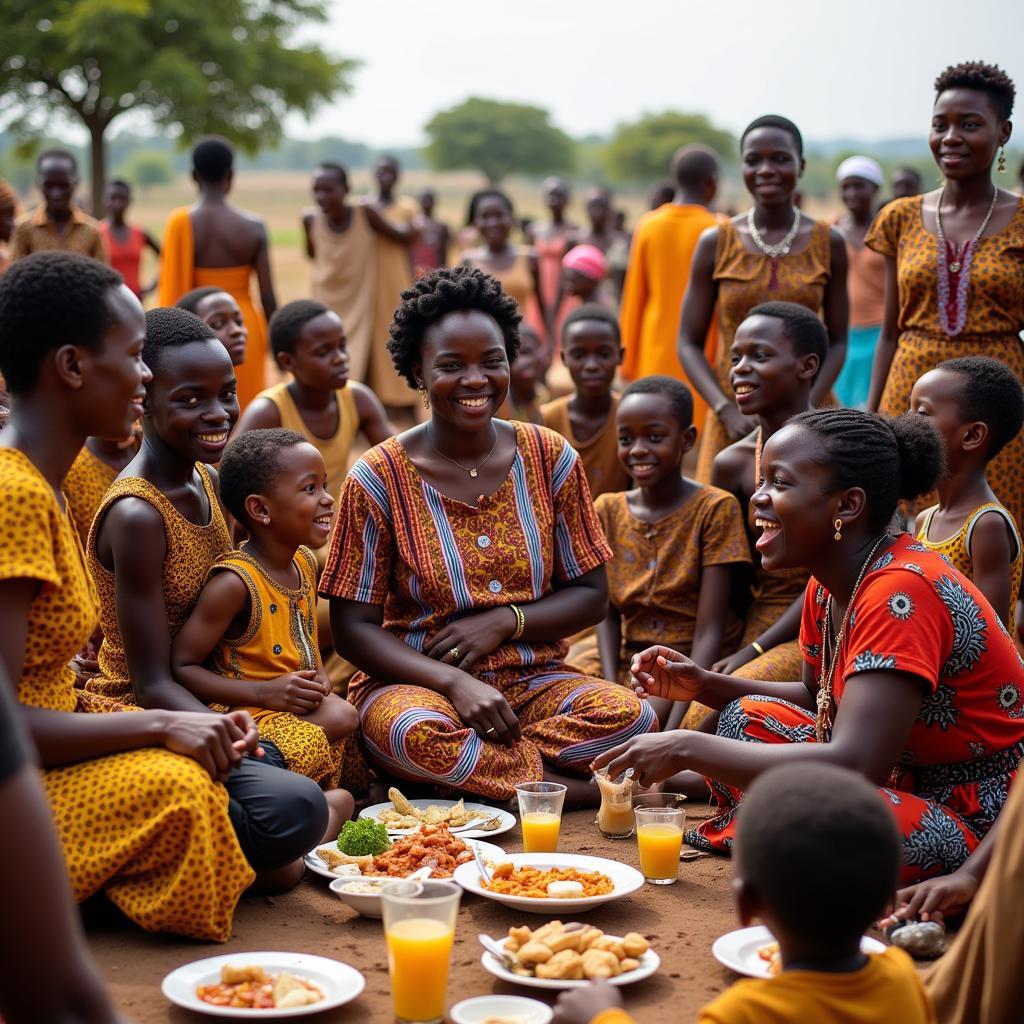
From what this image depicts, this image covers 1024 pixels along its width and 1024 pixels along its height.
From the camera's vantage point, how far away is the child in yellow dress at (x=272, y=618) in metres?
3.89

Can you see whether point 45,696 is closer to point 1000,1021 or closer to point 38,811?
point 38,811

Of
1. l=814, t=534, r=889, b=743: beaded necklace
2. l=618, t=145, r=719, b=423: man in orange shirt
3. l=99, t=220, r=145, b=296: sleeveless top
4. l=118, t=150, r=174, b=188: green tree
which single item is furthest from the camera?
l=118, t=150, r=174, b=188: green tree

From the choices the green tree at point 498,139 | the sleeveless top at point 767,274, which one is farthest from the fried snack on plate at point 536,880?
the green tree at point 498,139

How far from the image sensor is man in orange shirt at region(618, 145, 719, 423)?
303 inches

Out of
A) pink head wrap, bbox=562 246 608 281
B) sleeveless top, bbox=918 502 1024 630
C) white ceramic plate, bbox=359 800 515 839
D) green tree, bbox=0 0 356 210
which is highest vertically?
green tree, bbox=0 0 356 210

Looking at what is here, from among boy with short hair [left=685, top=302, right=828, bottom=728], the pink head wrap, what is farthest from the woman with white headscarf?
boy with short hair [left=685, top=302, right=828, bottom=728]

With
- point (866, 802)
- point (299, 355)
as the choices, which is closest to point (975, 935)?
point (866, 802)

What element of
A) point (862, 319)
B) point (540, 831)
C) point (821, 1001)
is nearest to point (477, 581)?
point (540, 831)

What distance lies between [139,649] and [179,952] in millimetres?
856

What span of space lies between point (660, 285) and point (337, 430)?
256cm

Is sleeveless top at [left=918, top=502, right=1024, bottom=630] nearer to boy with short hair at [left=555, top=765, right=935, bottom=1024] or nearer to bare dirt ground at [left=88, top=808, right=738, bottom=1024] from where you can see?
bare dirt ground at [left=88, top=808, right=738, bottom=1024]

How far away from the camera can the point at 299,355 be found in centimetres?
576

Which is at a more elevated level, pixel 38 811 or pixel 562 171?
pixel 562 171

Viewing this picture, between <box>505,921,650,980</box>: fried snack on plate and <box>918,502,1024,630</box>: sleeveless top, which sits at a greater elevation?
<box>918,502,1024,630</box>: sleeveless top
